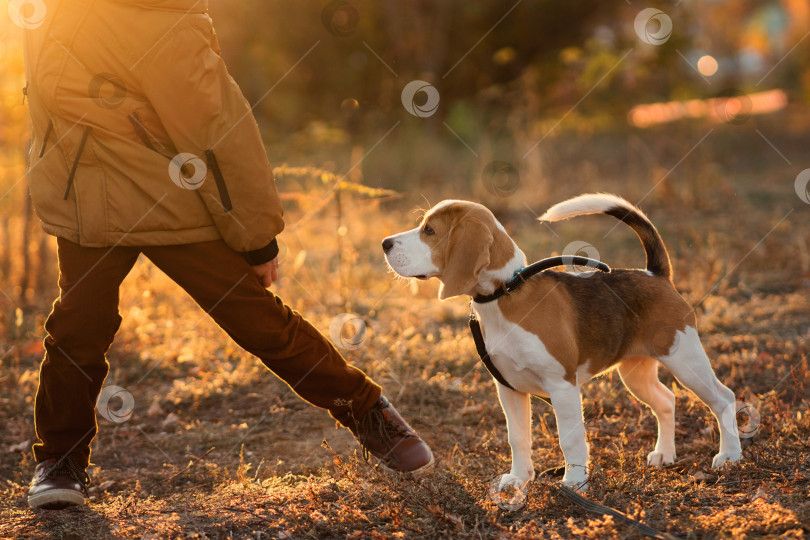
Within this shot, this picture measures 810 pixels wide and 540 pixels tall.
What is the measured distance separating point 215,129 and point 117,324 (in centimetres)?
95

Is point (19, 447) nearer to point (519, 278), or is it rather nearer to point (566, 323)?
point (519, 278)

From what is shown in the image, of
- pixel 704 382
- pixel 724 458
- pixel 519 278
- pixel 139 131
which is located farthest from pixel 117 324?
pixel 724 458

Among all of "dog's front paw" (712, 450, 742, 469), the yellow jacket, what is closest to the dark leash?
"dog's front paw" (712, 450, 742, 469)

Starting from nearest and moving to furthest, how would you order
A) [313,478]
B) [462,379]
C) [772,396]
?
[313,478] → [772,396] → [462,379]

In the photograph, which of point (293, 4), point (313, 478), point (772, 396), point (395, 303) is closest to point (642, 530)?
point (313, 478)

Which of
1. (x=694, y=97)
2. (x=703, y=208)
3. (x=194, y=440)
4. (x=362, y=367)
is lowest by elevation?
(x=194, y=440)

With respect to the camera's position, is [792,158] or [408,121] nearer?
[792,158]

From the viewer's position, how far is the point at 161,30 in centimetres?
289

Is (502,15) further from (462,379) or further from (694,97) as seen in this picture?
(462,379)

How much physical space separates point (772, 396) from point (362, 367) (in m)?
2.29

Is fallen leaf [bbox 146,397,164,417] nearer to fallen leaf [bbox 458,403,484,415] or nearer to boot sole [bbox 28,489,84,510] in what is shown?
boot sole [bbox 28,489,84,510]

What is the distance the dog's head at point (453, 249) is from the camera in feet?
10.5

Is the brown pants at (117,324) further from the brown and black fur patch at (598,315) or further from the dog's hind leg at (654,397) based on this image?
the dog's hind leg at (654,397)

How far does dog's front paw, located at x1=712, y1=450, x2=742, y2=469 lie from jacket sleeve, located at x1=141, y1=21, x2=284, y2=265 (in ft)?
7.09
